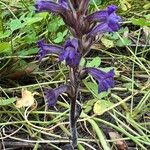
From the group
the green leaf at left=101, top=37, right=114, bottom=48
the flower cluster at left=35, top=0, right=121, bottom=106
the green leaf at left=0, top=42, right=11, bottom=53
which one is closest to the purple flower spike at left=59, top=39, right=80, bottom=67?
the flower cluster at left=35, top=0, right=121, bottom=106

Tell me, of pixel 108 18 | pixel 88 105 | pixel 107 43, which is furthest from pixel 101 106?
pixel 108 18

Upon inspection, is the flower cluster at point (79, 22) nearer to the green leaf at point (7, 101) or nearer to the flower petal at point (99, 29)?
the flower petal at point (99, 29)

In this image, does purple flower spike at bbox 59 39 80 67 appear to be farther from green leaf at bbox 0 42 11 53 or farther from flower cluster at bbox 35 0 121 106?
green leaf at bbox 0 42 11 53

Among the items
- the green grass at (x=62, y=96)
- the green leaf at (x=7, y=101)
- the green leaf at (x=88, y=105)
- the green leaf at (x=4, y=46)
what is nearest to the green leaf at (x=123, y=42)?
the green grass at (x=62, y=96)

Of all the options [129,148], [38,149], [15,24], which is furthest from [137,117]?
[15,24]

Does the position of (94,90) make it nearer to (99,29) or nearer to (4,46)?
(4,46)

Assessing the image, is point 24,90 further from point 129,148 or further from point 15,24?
point 129,148

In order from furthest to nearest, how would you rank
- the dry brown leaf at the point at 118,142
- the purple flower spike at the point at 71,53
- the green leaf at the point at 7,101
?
the green leaf at the point at 7,101, the dry brown leaf at the point at 118,142, the purple flower spike at the point at 71,53
